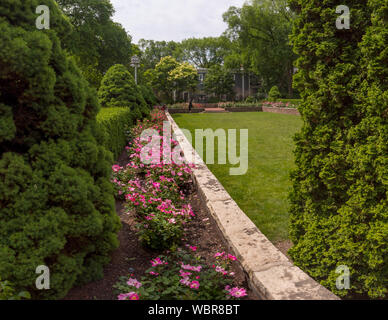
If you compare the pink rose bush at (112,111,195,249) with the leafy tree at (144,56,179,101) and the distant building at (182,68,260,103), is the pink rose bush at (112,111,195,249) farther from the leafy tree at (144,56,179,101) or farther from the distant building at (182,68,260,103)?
the distant building at (182,68,260,103)

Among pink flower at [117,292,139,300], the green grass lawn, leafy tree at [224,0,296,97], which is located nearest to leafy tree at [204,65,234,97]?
leafy tree at [224,0,296,97]

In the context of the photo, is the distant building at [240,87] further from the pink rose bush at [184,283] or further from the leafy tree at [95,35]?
the pink rose bush at [184,283]

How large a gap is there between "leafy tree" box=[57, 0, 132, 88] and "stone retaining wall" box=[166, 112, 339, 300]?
23809 millimetres

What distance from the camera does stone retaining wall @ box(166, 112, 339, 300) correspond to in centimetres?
206

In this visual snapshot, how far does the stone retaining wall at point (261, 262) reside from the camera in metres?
2.06

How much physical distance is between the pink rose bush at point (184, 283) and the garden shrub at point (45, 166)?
1.34 ft

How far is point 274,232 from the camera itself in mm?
3766

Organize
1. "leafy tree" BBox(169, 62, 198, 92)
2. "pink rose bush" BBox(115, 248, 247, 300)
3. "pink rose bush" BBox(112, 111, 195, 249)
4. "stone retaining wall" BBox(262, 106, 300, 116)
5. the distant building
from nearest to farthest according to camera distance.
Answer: "pink rose bush" BBox(115, 248, 247, 300) < "pink rose bush" BBox(112, 111, 195, 249) < "stone retaining wall" BBox(262, 106, 300, 116) < "leafy tree" BBox(169, 62, 198, 92) < the distant building

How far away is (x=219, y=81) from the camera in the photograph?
1698 inches

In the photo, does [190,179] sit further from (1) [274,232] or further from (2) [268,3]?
(2) [268,3]

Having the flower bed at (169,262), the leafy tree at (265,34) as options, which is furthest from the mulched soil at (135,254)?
the leafy tree at (265,34)

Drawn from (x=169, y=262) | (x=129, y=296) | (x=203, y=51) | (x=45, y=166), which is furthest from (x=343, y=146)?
(x=203, y=51)

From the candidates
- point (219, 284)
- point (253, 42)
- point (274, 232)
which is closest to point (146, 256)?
point (219, 284)

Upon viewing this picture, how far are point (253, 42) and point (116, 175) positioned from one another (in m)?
39.5
